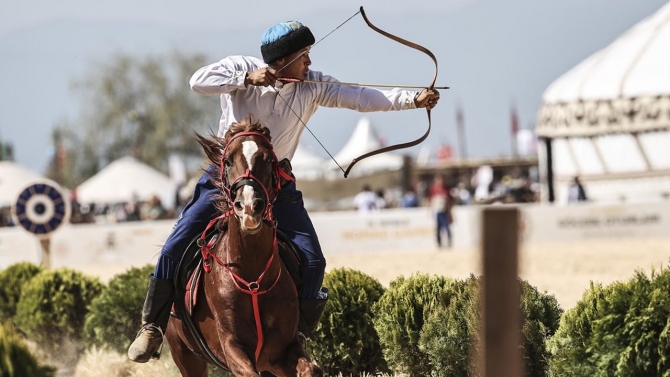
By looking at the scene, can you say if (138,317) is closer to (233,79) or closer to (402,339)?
(402,339)

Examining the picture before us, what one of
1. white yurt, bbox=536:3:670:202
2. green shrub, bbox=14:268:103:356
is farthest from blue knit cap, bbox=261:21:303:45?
white yurt, bbox=536:3:670:202

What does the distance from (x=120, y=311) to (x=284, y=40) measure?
13.5 feet

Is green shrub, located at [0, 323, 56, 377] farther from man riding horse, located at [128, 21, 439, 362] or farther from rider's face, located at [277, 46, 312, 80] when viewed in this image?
rider's face, located at [277, 46, 312, 80]

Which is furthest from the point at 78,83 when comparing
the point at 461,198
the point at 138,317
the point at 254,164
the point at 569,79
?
the point at 254,164

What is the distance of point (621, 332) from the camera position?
612 centimetres

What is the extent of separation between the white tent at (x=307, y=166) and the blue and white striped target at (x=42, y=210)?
30.5 metres

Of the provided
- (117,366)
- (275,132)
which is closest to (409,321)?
(275,132)

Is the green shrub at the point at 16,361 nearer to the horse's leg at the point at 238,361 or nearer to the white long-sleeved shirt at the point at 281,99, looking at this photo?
the horse's leg at the point at 238,361

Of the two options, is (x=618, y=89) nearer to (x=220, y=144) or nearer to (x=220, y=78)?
(x=220, y=78)

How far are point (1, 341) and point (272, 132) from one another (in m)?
2.35

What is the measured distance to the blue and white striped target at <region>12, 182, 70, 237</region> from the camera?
16219mm

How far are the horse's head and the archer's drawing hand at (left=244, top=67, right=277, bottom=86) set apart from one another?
0.27 metres

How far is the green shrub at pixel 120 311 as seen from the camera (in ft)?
31.7

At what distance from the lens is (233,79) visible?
20.6 ft
